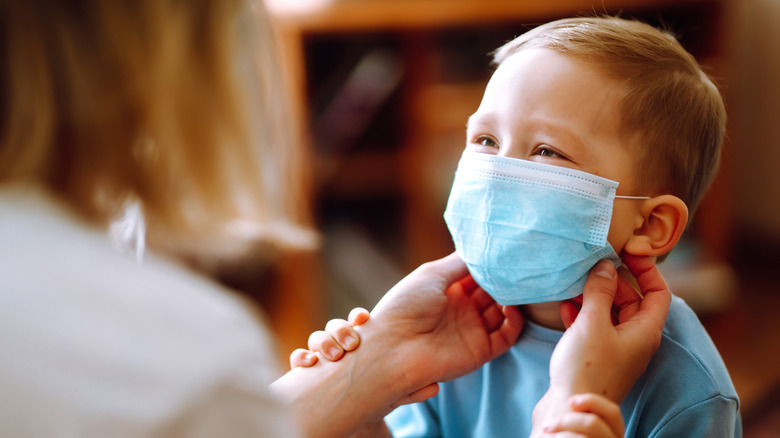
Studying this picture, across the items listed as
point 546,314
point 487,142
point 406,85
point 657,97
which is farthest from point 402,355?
point 406,85

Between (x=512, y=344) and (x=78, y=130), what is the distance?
0.69 m

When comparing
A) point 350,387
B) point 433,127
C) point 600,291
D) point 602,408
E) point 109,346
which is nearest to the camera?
point 109,346

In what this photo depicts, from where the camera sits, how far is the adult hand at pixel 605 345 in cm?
78

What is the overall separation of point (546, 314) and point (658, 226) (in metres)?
0.21

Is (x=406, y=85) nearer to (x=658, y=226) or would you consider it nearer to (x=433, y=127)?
(x=433, y=127)

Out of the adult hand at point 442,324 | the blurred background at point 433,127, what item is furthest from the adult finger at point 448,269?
the blurred background at point 433,127

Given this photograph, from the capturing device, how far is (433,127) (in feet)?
8.07

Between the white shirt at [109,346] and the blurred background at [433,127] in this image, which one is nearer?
the white shirt at [109,346]

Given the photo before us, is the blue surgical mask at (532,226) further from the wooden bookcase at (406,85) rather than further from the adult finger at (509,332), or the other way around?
the wooden bookcase at (406,85)

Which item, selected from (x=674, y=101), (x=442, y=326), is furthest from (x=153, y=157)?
(x=674, y=101)

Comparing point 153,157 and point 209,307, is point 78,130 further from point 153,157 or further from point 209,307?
point 209,307

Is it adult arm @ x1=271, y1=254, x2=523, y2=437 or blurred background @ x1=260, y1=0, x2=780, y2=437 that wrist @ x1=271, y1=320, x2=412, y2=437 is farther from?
blurred background @ x1=260, y1=0, x2=780, y2=437

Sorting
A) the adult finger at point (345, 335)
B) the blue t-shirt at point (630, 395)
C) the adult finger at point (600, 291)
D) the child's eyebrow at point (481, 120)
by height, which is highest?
the child's eyebrow at point (481, 120)

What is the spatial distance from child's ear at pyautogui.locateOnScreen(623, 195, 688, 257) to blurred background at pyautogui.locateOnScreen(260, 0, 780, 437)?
137 centimetres
